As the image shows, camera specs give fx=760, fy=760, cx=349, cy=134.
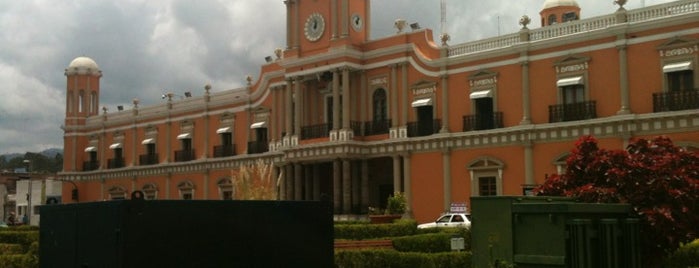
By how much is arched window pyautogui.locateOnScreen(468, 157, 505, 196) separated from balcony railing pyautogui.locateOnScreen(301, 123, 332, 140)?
7262 millimetres

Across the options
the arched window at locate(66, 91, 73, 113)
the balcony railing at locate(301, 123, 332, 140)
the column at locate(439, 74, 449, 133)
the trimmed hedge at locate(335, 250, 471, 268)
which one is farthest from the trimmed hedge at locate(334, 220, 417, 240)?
the arched window at locate(66, 91, 73, 113)

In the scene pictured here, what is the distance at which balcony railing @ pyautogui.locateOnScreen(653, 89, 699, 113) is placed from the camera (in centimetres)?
2534

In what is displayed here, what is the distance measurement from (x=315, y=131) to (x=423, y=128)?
558cm

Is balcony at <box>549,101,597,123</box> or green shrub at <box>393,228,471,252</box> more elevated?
balcony at <box>549,101,597,123</box>

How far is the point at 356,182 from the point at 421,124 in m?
4.05

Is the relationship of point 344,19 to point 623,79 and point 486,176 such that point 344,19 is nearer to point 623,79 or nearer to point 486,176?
point 486,176

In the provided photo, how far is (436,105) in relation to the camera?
32500 mm

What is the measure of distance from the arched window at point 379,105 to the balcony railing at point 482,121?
14.4 ft

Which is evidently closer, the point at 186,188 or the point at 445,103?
the point at 445,103

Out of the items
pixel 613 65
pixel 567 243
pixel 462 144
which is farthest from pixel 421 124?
pixel 567 243

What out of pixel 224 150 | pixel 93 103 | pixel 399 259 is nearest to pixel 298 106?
pixel 224 150

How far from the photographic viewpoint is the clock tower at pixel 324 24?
113ft

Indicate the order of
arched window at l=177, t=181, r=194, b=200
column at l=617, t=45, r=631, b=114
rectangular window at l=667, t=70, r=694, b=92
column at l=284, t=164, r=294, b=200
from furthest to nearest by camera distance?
arched window at l=177, t=181, r=194, b=200 → column at l=284, t=164, r=294, b=200 → column at l=617, t=45, r=631, b=114 → rectangular window at l=667, t=70, r=694, b=92

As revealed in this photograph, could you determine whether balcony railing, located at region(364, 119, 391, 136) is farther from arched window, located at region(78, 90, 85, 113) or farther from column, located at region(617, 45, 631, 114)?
arched window, located at region(78, 90, 85, 113)
